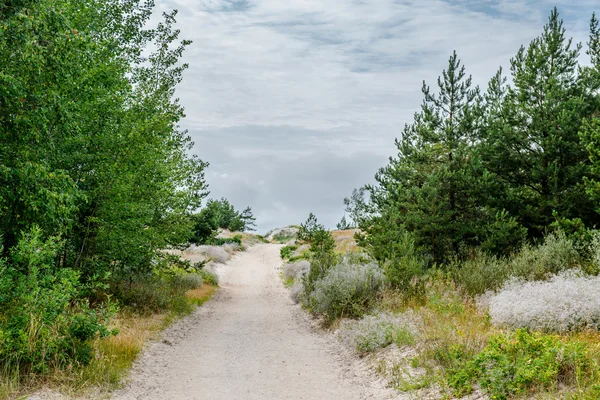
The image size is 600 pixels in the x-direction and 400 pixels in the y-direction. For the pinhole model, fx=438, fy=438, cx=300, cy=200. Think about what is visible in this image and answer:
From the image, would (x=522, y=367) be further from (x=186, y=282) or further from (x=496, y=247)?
(x=186, y=282)

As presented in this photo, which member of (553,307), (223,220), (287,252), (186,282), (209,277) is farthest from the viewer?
(223,220)

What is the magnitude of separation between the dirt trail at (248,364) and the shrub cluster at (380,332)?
0.40m

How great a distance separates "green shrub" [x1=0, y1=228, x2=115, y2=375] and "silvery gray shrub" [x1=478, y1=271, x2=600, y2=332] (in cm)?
728

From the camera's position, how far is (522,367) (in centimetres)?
557

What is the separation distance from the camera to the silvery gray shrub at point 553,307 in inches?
303

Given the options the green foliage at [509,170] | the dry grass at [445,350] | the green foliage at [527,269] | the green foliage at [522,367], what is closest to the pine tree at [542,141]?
the green foliage at [509,170]

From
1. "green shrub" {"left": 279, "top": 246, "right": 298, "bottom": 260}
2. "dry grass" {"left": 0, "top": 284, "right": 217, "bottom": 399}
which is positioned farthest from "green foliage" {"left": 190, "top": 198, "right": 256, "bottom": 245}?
"dry grass" {"left": 0, "top": 284, "right": 217, "bottom": 399}

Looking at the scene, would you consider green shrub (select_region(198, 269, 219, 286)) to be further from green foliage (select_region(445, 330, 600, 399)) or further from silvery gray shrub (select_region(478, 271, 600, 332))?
green foliage (select_region(445, 330, 600, 399))

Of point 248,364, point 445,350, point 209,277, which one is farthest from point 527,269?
point 209,277

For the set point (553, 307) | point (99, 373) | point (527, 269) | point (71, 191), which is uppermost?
point (71, 191)

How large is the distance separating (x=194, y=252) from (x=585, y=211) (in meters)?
27.2

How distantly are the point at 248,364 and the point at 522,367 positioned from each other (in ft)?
17.5

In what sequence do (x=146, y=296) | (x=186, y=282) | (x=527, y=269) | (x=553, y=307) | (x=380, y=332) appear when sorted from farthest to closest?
1. (x=186, y=282)
2. (x=146, y=296)
3. (x=527, y=269)
4. (x=380, y=332)
5. (x=553, y=307)

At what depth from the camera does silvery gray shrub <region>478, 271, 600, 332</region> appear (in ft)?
25.2
